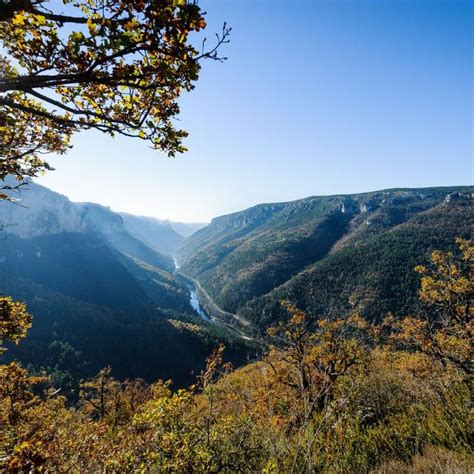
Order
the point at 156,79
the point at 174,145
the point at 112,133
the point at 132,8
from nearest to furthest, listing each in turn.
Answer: the point at 132,8
the point at 156,79
the point at 112,133
the point at 174,145

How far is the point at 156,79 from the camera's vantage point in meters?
3.86

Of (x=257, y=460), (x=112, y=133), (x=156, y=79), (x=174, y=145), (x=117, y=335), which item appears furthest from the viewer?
(x=117, y=335)

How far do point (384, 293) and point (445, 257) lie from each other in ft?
479

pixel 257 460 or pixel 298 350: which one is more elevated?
pixel 257 460

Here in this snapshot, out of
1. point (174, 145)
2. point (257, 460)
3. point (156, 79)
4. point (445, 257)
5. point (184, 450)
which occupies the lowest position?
point (257, 460)

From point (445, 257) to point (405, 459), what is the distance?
644 inches

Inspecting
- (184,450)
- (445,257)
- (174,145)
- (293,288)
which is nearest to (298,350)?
(445,257)

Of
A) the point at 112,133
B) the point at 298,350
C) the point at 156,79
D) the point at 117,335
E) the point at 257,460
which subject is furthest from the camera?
the point at 117,335

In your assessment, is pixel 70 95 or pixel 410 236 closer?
pixel 70 95

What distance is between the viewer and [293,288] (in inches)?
7333

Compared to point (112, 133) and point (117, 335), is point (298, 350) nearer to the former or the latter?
point (112, 133)

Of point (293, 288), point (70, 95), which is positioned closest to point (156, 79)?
point (70, 95)

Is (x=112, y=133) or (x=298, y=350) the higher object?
(x=112, y=133)

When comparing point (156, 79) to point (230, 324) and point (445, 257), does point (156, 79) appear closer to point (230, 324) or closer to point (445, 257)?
point (445, 257)
